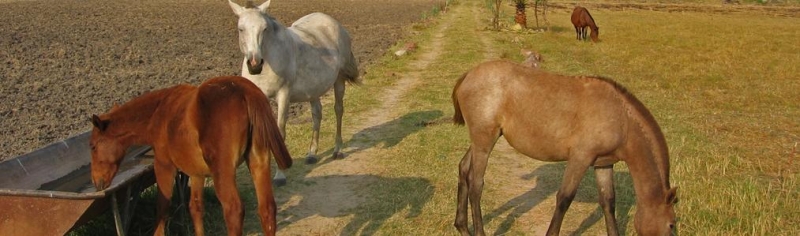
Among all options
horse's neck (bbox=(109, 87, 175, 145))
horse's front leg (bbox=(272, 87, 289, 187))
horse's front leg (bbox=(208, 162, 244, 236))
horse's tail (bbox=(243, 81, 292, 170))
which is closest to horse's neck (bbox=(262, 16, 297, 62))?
horse's front leg (bbox=(272, 87, 289, 187))

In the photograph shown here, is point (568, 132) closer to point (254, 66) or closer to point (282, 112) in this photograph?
point (254, 66)

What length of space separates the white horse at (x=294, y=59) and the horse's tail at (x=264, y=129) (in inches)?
74.4

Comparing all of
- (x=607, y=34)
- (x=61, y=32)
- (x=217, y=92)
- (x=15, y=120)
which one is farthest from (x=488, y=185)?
(x=607, y=34)

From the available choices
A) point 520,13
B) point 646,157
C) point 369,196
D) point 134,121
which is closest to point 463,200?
point 369,196

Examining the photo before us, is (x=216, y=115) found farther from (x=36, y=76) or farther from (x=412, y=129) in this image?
(x=36, y=76)

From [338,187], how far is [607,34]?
24041 mm

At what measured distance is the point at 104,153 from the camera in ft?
15.7

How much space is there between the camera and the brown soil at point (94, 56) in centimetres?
1055

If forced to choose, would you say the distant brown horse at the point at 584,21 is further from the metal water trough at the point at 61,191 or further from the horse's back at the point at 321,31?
the metal water trough at the point at 61,191

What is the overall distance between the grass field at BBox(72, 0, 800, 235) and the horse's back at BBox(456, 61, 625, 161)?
1184 mm

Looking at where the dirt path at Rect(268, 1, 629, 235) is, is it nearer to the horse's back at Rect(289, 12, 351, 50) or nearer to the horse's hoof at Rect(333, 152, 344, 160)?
the horse's hoof at Rect(333, 152, 344, 160)

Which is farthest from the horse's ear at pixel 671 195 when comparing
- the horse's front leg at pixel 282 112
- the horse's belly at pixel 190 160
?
the horse's front leg at pixel 282 112

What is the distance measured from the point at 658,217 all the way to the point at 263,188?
2.80 m

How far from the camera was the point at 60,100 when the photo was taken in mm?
11672
